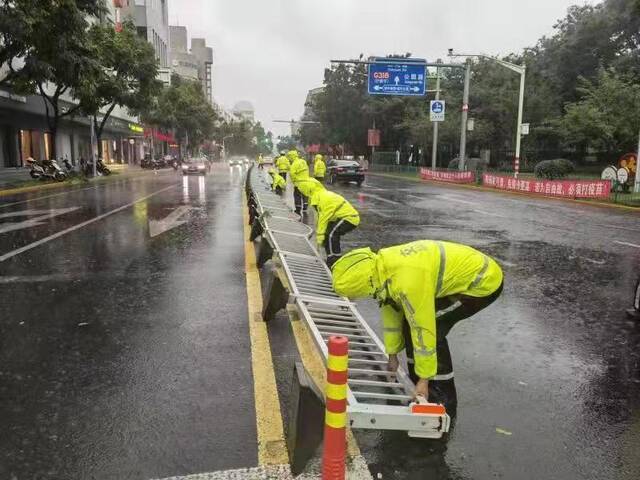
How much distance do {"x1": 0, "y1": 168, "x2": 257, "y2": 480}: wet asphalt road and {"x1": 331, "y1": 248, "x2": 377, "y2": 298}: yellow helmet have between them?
1052 millimetres

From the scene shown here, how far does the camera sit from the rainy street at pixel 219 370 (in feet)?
10.6

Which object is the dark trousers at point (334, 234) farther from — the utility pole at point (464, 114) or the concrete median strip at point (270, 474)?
the utility pole at point (464, 114)

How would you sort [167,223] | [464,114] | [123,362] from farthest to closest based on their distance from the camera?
[464,114] → [167,223] → [123,362]

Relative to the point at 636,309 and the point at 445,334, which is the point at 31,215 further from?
the point at 636,309

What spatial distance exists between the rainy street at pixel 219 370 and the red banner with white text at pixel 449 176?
24598 mm

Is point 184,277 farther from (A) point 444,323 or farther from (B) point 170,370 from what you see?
→ (A) point 444,323

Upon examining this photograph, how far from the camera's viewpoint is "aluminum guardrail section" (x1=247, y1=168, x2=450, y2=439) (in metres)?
3.16

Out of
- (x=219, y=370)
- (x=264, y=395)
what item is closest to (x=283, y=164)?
(x=219, y=370)

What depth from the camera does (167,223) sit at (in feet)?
43.5

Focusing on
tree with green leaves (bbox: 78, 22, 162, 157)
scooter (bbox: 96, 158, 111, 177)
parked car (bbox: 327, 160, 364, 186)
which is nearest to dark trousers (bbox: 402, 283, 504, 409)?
tree with green leaves (bbox: 78, 22, 162, 157)

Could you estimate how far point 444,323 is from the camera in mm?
3854

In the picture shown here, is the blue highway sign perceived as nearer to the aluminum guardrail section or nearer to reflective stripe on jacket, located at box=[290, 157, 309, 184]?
reflective stripe on jacket, located at box=[290, 157, 309, 184]

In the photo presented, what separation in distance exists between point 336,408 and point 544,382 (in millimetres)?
2377

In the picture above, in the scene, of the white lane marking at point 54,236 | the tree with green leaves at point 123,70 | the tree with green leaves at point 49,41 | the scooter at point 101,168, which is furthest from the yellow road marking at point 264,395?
the scooter at point 101,168
